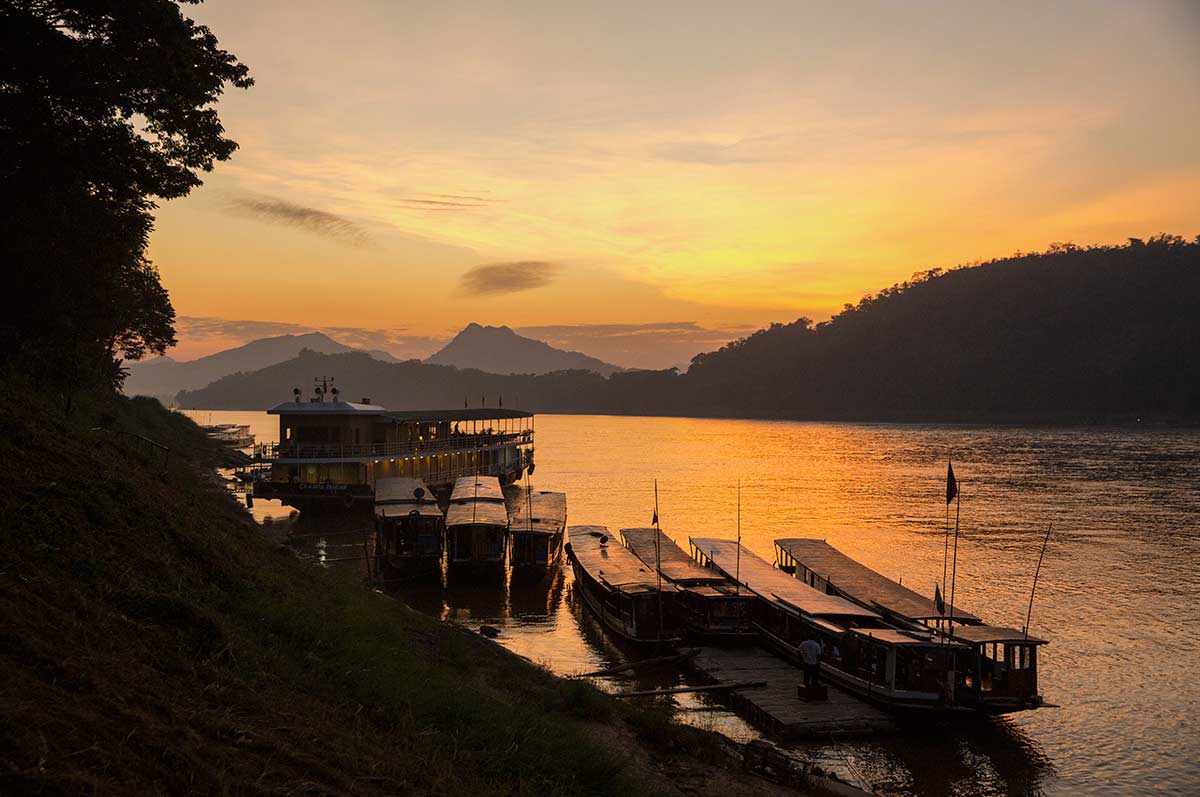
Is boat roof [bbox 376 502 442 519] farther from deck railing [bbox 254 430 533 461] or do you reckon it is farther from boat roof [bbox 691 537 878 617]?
boat roof [bbox 691 537 878 617]

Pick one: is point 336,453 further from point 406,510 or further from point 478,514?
point 478,514

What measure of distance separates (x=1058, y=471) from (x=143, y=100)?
11773 cm

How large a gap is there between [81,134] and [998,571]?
5113 centimetres

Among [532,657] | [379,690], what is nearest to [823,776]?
[379,690]

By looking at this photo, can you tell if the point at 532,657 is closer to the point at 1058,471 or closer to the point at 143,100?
the point at 143,100

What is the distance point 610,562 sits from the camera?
40438mm

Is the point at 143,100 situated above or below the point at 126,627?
above

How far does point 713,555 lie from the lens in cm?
4122

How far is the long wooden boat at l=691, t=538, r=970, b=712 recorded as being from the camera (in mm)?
24453

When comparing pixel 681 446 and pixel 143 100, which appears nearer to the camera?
pixel 143 100

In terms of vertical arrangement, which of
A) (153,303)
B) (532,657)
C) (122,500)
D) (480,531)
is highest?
(153,303)

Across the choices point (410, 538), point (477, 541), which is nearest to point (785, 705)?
point (477, 541)

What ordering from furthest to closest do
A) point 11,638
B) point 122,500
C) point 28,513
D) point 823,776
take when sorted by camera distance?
point 823,776
point 122,500
point 28,513
point 11,638

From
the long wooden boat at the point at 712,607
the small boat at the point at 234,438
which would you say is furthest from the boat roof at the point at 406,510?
the small boat at the point at 234,438
